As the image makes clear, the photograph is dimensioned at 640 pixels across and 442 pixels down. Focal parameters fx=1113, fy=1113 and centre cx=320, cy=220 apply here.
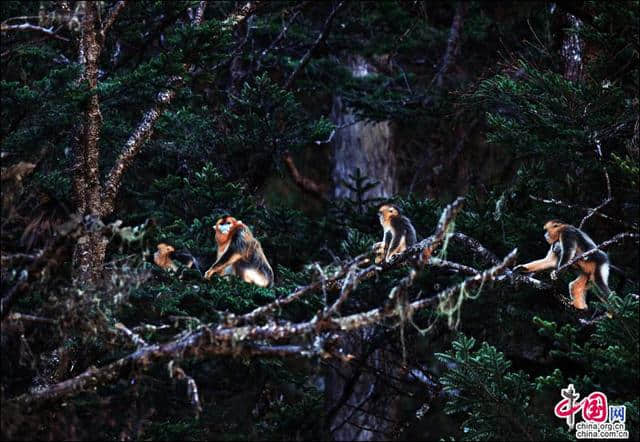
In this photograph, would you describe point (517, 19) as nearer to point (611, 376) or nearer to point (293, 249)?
point (293, 249)

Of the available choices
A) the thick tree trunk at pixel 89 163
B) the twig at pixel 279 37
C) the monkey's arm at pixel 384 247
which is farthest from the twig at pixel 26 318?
the twig at pixel 279 37

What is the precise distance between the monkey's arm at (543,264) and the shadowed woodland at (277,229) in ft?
0.66

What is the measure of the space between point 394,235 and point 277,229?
214 cm

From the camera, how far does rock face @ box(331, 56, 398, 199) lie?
51.4 feet

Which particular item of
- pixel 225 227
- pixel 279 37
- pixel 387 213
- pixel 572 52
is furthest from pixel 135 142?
pixel 572 52

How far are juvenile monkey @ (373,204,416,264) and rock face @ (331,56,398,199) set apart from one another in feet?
17.8

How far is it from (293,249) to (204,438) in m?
2.72

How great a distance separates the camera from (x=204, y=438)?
971 centimetres

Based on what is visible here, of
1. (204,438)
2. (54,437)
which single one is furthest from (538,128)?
(54,437)

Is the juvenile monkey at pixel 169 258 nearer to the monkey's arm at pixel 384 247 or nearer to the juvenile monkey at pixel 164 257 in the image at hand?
the juvenile monkey at pixel 164 257

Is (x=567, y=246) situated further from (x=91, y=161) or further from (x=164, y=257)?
(x=91, y=161)

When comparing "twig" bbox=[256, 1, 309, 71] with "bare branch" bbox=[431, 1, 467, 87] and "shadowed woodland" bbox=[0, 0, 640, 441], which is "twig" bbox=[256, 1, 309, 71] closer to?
"shadowed woodland" bbox=[0, 0, 640, 441]

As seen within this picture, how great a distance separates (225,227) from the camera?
31.1 ft

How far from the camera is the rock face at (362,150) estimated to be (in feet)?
51.4
